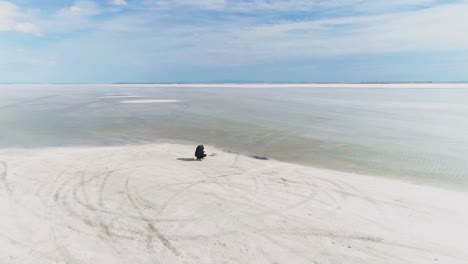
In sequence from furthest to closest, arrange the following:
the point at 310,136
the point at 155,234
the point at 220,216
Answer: the point at 310,136
the point at 220,216
the point at 155,234

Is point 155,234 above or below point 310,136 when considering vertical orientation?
below

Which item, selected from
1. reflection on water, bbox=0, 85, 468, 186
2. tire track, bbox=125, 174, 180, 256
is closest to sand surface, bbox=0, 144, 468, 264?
tire track, bbox=125, 174, 180, 256

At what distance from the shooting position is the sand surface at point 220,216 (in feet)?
18.4

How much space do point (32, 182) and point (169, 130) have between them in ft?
→ 33.0

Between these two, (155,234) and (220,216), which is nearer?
(155,234)

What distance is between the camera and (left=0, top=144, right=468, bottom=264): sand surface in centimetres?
560

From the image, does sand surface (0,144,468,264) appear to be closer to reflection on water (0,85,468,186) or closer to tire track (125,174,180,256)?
tire track (125,174,180,256)

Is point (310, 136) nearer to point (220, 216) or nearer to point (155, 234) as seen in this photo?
point (220, 216)

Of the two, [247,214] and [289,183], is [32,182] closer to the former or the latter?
[247,214]

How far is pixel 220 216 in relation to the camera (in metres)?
7.07

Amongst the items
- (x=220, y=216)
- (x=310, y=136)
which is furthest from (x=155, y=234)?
(x=310, y=136)

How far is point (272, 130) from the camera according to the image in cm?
1852

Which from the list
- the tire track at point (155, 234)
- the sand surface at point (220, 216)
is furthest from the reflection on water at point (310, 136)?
the tire track at point (155, 234)

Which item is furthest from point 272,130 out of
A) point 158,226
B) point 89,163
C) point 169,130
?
point 158,226
